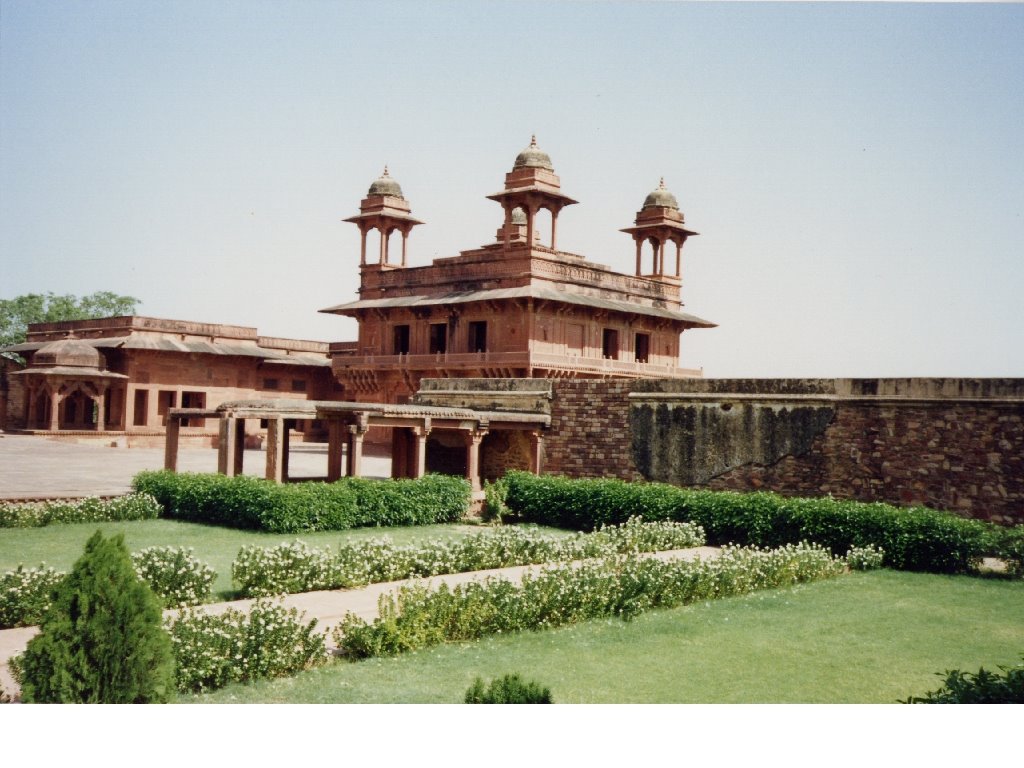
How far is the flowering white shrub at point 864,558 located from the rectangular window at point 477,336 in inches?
634

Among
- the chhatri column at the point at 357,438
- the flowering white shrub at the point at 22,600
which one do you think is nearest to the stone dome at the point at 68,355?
the chhatri column at the point at 357,438

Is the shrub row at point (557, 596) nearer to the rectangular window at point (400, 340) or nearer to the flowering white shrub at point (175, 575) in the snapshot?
the flowering white shrub at point (175, 575)

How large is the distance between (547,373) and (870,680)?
59.4 feet

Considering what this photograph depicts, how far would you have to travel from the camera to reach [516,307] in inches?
945

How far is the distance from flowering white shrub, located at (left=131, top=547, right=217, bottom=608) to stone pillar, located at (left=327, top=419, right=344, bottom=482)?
24.2 ft

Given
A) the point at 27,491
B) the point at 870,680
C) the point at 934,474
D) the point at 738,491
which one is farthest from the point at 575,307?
the point at 870,680

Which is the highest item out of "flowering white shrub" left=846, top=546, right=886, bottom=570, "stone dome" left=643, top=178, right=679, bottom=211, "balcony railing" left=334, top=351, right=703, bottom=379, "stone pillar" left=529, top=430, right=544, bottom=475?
"stone dome" left=643, top=178, right=679, bottom=211

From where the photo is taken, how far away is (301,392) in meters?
29.7

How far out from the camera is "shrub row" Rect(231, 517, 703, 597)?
8.07 meters

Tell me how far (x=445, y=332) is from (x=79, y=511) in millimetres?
17433

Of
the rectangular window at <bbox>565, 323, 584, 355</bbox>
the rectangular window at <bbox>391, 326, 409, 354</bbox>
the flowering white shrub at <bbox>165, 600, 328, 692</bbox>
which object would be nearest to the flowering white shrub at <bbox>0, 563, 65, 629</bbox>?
the flowering white shrub at <bbox>165, 600, 328, 692</bbox>

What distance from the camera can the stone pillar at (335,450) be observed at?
14977 millimetres

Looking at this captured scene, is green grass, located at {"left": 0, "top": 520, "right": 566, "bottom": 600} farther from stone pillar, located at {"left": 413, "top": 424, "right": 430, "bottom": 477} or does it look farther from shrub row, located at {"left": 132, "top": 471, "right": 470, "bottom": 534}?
stone pillar, located at {"left": 413, "top": 424, "right": 430, "bottom": 477}

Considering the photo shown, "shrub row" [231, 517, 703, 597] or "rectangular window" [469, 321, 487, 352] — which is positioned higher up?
"rectangular window" [469, 321, 487, 352]
